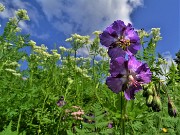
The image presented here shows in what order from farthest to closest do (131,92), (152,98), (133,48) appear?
(133,48), (152,98), (131,92)

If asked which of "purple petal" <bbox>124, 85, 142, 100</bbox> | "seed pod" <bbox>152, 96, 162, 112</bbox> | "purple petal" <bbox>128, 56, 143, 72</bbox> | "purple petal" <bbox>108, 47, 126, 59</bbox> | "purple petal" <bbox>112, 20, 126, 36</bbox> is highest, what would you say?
"purple petal" <bbox>112, 20, 126, 36</bbox>

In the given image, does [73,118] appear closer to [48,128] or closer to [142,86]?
[48,128]

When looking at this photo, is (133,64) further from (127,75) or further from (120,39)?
(120,39)

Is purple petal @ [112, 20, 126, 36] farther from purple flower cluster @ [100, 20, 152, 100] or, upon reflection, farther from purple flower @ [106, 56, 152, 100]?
purple flower @ [106, 56, 152, 100]

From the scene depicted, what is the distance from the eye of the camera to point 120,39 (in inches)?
86.8

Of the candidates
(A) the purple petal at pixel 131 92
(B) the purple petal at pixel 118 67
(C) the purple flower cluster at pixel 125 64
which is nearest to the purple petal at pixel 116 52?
(C) the purple flower cluster at pixel 125 64

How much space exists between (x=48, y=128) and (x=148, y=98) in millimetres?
2177

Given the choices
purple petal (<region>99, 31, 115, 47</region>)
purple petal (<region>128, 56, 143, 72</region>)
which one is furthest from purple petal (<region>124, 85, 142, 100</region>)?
purple petal (<region>99, 31, 115, 47</region>)

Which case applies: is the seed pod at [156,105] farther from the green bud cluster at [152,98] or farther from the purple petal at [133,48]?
the purple petal at [133,48]

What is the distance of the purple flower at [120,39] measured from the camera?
7.02 ft

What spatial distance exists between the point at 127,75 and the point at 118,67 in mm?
81

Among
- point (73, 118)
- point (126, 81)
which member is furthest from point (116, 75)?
point (73, 118)

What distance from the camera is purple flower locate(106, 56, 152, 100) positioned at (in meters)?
1.94

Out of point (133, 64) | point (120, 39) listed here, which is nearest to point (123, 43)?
point (120, 39)
